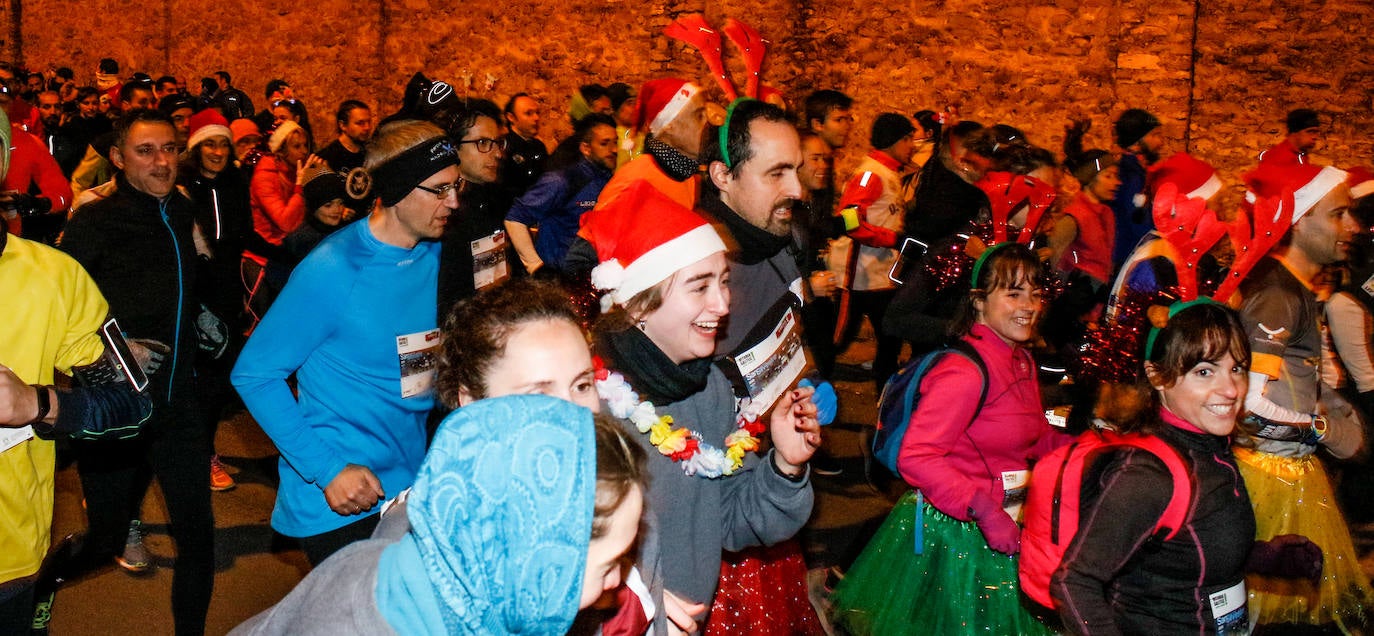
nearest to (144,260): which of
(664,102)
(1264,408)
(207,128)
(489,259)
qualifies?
(489,259)

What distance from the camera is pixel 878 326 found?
754 cm

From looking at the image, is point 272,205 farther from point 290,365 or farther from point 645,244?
point 645,244

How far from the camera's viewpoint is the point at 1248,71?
9.48 m

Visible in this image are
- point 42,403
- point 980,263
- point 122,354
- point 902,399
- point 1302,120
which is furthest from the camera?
point 1302,120

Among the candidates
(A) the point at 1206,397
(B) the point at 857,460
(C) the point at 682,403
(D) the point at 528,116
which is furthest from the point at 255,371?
(D) the point at 528,116

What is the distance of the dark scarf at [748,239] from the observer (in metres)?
3.55

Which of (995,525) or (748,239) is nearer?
(995,525)

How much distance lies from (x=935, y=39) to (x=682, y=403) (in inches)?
332

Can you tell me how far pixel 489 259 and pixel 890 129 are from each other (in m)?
3.92

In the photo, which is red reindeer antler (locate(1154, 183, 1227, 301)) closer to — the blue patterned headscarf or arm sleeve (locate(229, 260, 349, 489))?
the blue patterned headscarf

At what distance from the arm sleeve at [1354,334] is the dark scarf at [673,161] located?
2812 millimetres

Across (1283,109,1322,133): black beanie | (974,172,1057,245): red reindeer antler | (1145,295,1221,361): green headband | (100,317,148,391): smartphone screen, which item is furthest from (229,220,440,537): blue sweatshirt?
(1283,109,1322,133): black beanie

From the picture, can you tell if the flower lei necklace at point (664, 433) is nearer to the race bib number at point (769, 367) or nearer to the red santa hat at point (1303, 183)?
the race bib number at point (769, 367)

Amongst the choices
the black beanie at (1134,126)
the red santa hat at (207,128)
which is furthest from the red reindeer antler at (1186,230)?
the red santa hat at (207,128)
